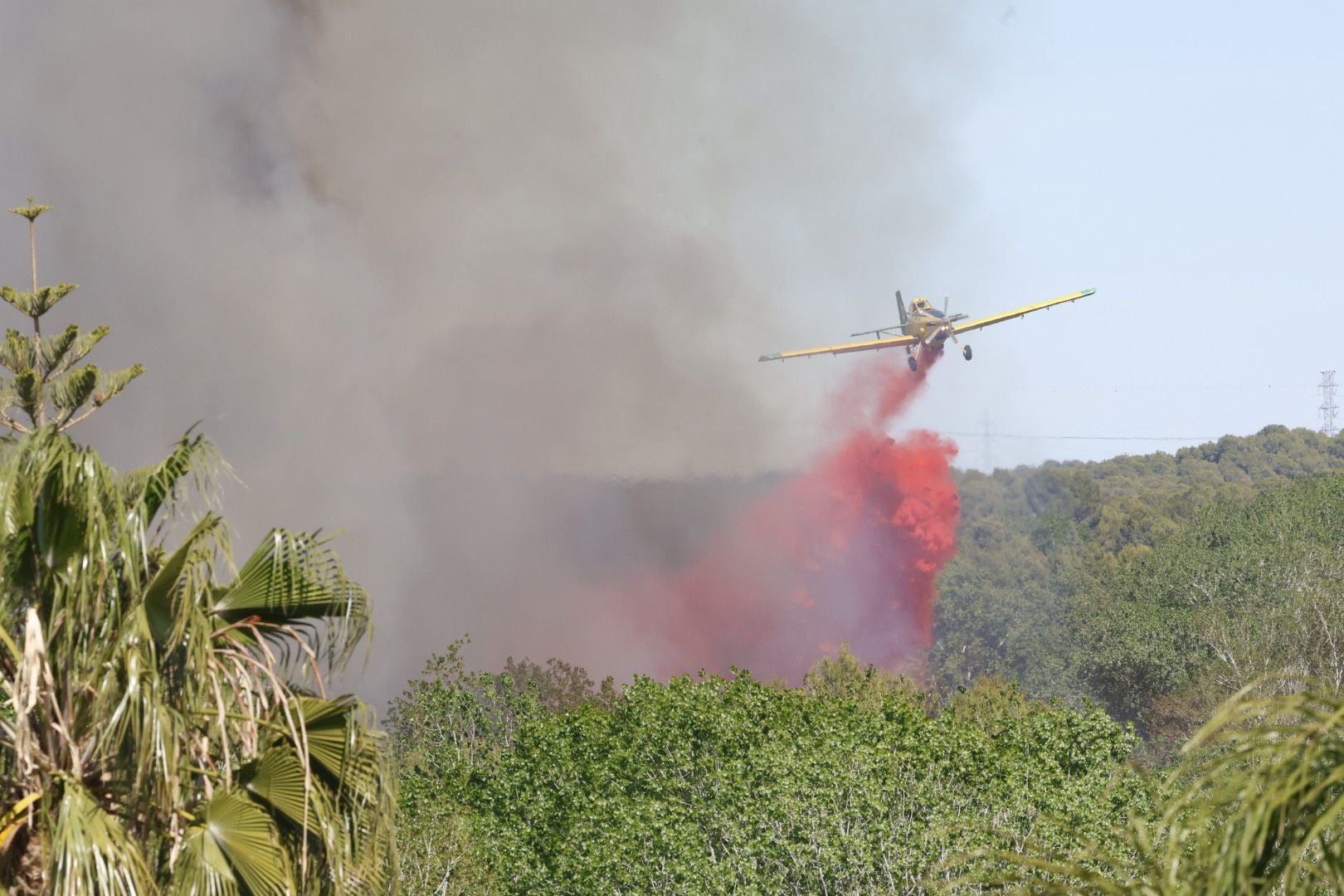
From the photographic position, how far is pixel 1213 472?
159375 millimetres

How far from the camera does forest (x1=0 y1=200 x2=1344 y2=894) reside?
724 cm

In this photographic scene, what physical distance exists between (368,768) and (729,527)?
79.5 meters

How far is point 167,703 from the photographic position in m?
8.06

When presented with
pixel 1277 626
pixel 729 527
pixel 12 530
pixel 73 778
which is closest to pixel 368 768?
pixel 73 778

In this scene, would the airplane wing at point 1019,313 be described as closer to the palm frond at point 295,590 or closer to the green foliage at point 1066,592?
the green foliage at point 1066,592

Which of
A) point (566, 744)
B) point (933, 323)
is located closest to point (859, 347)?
point (933, 323)

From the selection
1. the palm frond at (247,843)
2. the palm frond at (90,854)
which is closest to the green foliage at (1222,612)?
the palm frond at (247,843)

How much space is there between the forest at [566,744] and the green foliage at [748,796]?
85 mm

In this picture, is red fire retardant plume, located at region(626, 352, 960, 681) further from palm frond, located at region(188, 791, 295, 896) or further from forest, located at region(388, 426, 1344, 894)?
palm frond, located at region(188, 791, 295, 896)

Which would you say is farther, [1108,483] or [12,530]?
[1108,483]

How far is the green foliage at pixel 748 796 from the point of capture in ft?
79.5

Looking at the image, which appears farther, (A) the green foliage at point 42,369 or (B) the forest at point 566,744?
(A) the green foliage at point 42,369

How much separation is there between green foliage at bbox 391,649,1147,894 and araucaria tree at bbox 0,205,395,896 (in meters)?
12.8

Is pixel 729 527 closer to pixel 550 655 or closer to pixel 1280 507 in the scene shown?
pixel 550 655
